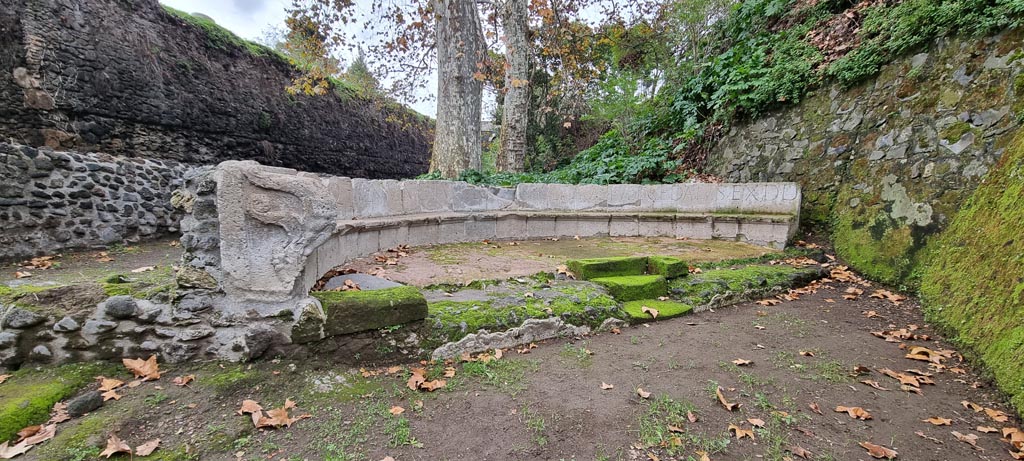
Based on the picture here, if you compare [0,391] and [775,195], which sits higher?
[775,195]

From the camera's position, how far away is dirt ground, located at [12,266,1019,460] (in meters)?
1.64

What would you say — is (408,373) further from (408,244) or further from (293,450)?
(408,244)

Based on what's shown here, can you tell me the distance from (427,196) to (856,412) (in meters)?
4.93

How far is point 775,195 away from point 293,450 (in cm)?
674

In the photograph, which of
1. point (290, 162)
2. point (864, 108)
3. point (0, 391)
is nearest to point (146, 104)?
point (290, 162)

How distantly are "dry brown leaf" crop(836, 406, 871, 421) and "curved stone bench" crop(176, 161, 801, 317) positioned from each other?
287cm

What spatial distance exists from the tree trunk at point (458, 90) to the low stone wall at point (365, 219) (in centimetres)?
202

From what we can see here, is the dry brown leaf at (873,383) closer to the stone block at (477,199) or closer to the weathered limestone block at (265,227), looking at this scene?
the weathered limestone block at (265,227)

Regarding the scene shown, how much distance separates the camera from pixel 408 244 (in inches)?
206

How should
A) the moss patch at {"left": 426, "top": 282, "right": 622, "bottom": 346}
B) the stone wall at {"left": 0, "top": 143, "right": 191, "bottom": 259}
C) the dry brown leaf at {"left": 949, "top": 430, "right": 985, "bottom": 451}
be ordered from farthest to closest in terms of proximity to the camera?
the stone wall at {"left": 0, "top": 143, "right": 191, "bottom": 259} → the moss patch at {"left": 426, "top": 282, "right": 622, "bottom": 346} → the dry brown leaf at {"left": 949, "top": 430, "right": 985, "bottom": 451}

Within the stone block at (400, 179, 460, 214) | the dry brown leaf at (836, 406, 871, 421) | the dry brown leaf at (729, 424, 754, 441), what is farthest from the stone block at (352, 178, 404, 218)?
the dry brown leaf at (836, 406, 871, 421)

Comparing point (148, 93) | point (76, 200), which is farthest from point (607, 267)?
point (148, 93)

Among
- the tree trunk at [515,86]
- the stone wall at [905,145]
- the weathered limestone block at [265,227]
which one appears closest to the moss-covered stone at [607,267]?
the weathered limestone block at [265,227]

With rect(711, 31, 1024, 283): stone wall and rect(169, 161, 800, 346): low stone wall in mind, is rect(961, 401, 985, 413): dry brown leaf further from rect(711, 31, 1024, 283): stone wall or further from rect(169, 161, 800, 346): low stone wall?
rect(169, 161, 800, 346): low stone wall
